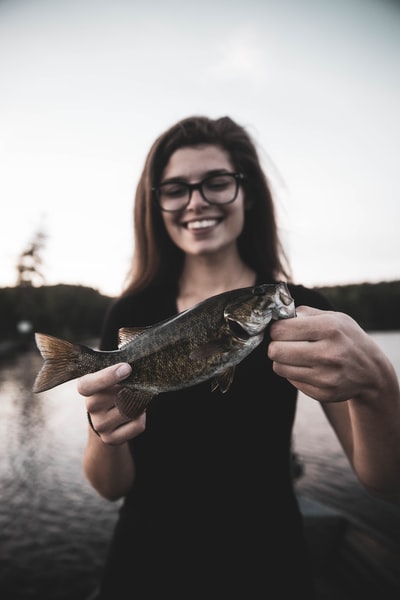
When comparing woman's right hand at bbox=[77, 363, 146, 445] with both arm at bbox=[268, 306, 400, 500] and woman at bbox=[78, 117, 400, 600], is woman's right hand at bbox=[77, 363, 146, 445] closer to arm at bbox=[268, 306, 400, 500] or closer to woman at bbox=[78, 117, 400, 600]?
woman at bbox=[78, 117, 400, 600]

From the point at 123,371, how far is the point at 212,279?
5.27 feet

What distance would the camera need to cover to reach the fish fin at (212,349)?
6.46 feet

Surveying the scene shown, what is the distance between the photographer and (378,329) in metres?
70.7

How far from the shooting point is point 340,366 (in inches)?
69.4

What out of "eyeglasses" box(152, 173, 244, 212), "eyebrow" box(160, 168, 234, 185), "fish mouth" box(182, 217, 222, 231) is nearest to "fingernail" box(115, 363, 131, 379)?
"fish mouth" box(182, 217, 222, 231)

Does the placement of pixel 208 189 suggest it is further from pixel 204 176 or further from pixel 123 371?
pixel 123 371

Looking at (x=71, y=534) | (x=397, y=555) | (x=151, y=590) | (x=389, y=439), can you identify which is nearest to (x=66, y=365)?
(x=151, y=590)

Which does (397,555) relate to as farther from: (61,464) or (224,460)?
(61,464)

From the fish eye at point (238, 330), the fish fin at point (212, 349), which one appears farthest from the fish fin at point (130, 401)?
the fish eye at point (238, 330)

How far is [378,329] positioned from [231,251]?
2999 inches

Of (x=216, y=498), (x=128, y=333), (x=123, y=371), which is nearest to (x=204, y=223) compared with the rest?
(x=128, y=333)

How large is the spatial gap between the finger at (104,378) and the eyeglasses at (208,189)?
67.2 inches

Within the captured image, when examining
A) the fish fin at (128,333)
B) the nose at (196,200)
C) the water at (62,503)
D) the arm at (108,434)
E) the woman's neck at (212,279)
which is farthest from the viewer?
the water at (62,503)

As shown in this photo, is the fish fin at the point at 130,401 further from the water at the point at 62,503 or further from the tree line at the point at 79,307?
the tree line at the point at 79,307
